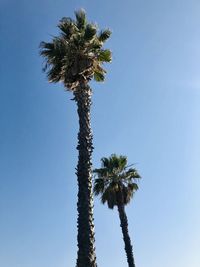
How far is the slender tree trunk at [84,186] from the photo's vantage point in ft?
53.3

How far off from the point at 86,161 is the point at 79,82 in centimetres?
588

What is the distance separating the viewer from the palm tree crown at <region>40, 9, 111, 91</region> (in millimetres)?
22953

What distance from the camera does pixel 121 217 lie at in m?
33.6

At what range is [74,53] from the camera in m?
23.0

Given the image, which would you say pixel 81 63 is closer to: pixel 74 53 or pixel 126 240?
pixel 74 53

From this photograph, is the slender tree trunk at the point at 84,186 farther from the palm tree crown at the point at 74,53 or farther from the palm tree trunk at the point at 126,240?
the palm tree trunk at the point at 126,240

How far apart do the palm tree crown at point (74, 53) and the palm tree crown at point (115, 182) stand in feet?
45.8

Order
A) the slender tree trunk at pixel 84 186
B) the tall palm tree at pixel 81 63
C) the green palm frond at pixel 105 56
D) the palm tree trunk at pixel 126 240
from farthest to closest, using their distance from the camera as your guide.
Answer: the palm tree trunk at pixel 126 240
the green palm frond at pixel 105 56
the tall palm tree at pixel 81 63
the slender tree trunk at pixel 84 186

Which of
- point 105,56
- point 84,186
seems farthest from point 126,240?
point 84,186

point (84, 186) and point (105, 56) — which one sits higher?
point (105, 56)

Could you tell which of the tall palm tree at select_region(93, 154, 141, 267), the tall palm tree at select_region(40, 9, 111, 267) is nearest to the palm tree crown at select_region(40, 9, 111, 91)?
the tall palm tree at select_region(40, 9, 111, 267)

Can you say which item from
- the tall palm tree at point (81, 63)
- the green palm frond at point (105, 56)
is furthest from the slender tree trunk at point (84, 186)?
the green palm frond at point (105, 56)

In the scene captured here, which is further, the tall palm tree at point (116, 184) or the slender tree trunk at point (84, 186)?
the tall palm tree at point (116, 184)

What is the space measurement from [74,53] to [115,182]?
1618 centimetres
